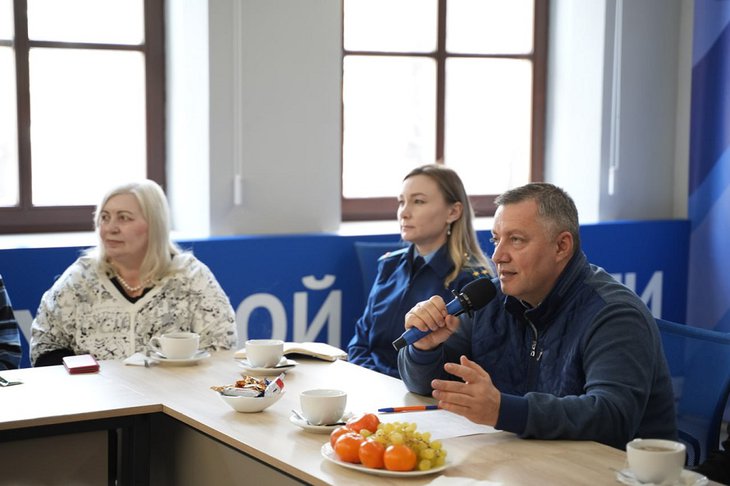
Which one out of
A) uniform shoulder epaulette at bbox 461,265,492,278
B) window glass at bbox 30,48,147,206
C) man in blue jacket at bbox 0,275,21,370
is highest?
window glass at bbox 30,48,147,206

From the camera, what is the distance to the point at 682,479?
78.0 inches

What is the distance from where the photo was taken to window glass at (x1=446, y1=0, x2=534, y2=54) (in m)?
5.60

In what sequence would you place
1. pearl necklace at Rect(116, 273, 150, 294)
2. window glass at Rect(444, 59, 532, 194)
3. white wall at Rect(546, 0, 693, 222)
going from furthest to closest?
1. window glass at Rect(444, 59, 532, 194)
2. white wall at Rect(546, 0, 693, 222)
3. pearl necklace at Rect(116, 273, 150, 294)

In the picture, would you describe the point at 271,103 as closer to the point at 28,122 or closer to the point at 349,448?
the point at 28,122

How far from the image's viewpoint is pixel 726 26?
537cm

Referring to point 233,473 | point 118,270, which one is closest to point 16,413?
point 233,473

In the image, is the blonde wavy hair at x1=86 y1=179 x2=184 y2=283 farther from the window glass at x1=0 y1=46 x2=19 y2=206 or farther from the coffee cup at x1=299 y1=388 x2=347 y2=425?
the coffee cup at x1=299 y1=388 x2=347 y2=425

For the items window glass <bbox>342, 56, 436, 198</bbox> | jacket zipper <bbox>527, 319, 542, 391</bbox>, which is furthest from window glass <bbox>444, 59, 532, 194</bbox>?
jacket zipper <bbox>527, 319, 542, 391</bbox>

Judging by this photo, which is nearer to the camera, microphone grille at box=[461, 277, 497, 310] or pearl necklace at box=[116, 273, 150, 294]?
microphone grille at box=[461, 277, 497, 310]

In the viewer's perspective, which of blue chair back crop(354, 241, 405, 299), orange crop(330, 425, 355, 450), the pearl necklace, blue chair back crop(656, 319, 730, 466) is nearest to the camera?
orange crop(330, 425, 355, 450)

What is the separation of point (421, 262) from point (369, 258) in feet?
3.26

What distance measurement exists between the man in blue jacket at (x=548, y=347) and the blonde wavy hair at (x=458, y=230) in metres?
0.97

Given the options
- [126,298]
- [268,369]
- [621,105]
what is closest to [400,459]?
[268,369]

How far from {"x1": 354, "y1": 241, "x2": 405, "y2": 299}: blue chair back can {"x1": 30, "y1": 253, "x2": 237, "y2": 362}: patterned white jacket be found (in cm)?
117
